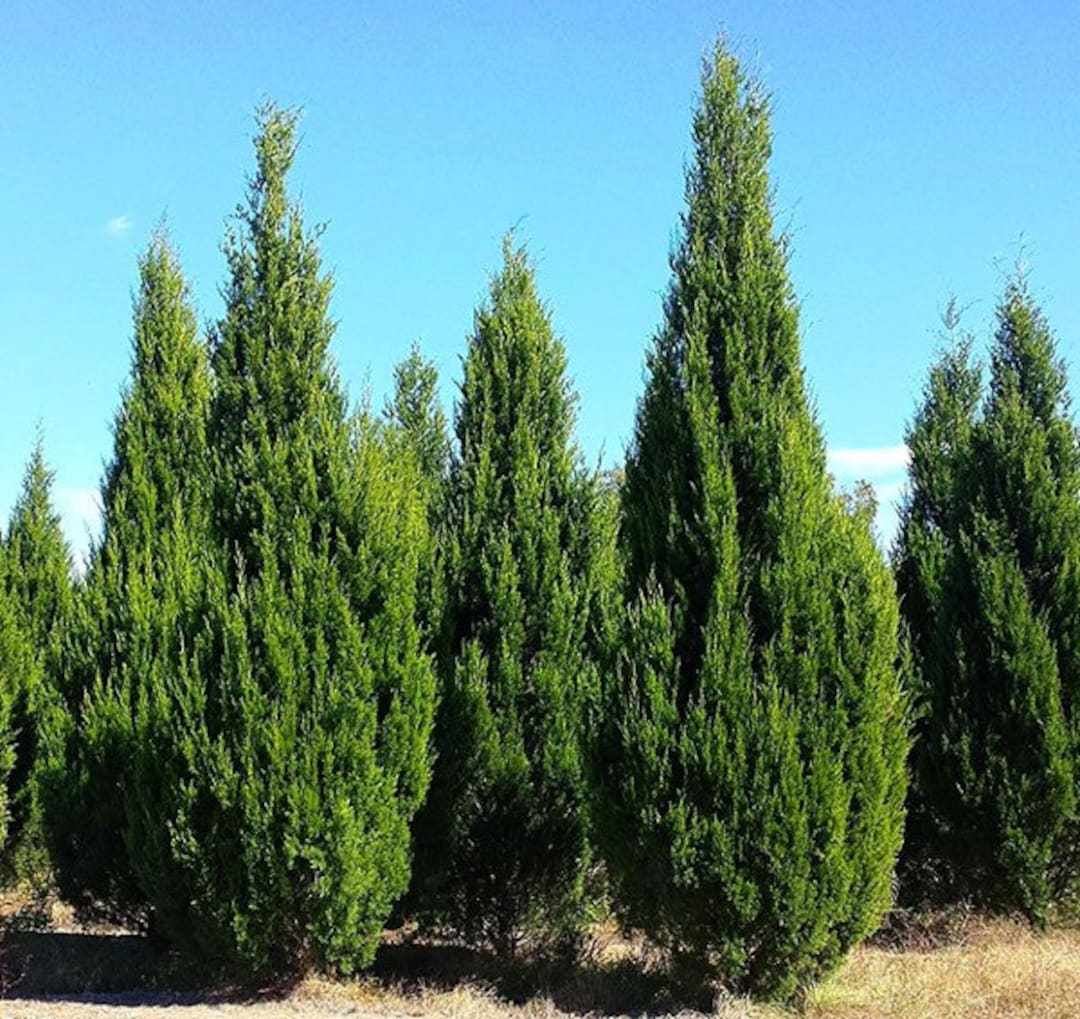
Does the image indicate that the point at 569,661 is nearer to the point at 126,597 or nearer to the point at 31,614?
the point at 126,597

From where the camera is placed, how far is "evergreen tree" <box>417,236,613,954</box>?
8594mm

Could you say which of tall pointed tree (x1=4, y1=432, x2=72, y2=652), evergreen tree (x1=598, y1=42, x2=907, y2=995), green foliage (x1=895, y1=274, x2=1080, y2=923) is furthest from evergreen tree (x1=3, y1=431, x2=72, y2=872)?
green foliage (x1=895, y1=274, x2=1080, y2=923)

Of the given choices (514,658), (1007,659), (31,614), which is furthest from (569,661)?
(31,614)

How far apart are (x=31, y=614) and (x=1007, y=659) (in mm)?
11363

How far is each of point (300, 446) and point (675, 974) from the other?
4372 millimetres

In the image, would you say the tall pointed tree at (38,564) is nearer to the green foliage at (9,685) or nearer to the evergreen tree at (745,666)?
the green foliage at (9,685)

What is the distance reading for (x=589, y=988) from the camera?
734cm

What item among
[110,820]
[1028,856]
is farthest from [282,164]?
[1028,856]

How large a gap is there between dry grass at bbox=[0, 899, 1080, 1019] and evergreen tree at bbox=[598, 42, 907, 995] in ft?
1.54

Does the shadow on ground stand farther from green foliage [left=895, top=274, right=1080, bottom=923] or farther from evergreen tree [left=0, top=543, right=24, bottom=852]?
green foliage [left=895, top=274, right=1080, bottom=923]

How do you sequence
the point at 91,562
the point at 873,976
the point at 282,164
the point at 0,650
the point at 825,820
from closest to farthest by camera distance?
the point at 825,820
the point at 873,976
the point at 282,164
the point at 91,562
the point at 0,650

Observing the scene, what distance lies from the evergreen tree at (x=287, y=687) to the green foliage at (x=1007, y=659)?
16.0 ft

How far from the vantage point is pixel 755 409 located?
7.20m

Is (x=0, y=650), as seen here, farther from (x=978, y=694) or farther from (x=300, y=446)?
(x=978, y=694)
